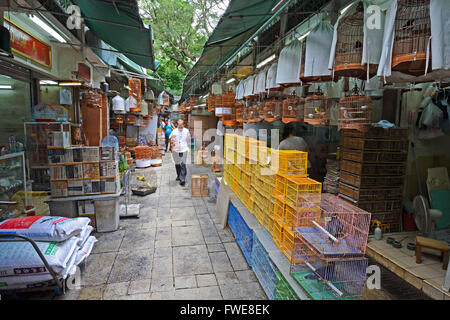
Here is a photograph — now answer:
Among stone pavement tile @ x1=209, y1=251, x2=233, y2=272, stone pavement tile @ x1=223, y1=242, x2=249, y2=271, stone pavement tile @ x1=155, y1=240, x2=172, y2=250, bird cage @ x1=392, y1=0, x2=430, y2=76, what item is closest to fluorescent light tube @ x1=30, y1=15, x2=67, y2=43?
stone pavement tile @ x1=155, y1=240, x2=172, y2=250

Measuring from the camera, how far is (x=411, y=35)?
1.94 metres

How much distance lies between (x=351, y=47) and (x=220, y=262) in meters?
3.56

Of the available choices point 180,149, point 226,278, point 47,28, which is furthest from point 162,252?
point 180,149

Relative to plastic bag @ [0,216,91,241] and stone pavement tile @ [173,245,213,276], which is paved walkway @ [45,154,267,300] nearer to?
stone pavement tile @ [173,245,213,276]

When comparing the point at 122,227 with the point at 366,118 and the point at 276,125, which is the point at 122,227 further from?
the point at 276,125

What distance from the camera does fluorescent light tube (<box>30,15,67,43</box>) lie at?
4.90 metres

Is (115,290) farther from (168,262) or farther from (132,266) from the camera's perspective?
(168,262)

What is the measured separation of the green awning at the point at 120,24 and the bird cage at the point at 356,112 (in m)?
3.14

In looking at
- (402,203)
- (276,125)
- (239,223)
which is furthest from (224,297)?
(276,125)

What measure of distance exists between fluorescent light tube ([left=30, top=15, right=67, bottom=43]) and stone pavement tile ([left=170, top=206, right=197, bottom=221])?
16.1ft

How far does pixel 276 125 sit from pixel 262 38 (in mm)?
2772

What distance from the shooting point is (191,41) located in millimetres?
14016

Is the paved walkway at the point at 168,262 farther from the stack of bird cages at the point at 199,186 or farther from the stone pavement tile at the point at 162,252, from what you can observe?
the stack of bird cages at the point at 199,186

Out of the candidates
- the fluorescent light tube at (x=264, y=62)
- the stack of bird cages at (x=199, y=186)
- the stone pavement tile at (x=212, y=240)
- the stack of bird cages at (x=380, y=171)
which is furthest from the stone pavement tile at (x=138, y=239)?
the fluorescent light tube at (x=264, y=62)
